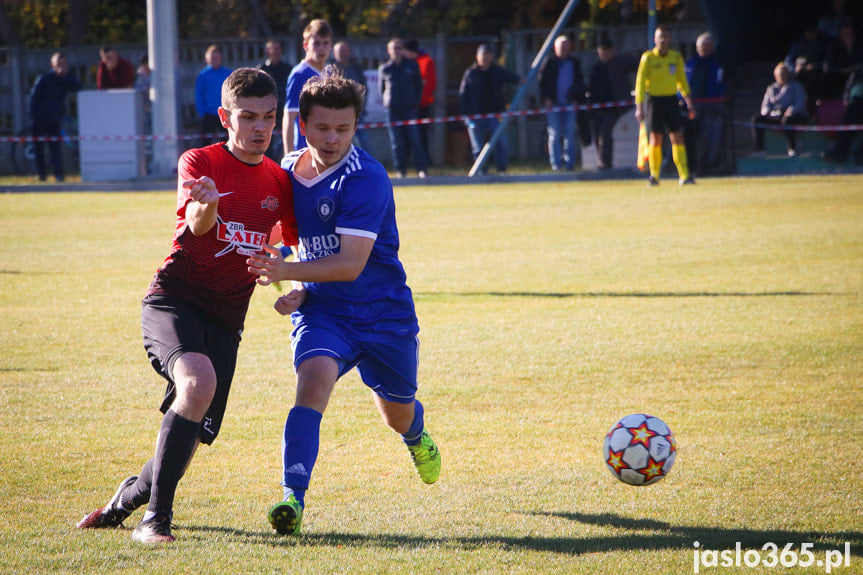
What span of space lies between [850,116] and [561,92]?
17.9 feet

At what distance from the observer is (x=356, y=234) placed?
4.09 meters

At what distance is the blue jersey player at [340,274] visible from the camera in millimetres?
4027

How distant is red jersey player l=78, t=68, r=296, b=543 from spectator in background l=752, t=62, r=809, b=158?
18.0 metres

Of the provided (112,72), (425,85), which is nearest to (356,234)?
(425,85)

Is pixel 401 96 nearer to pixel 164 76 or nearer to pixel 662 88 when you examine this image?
pixel 164 76

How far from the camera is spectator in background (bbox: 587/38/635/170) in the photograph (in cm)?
2045

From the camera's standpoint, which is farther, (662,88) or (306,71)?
(662,88)

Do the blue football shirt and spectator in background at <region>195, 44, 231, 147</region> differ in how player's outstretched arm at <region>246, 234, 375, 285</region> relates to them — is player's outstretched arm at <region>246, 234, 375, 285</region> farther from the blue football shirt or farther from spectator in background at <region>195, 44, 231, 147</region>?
spectator in background at <region>195, 44, 231, 147</region>

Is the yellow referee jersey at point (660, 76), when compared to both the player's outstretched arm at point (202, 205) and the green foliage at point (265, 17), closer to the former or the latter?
the green foliage at point (265, 17)

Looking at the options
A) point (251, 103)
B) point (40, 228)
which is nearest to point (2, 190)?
point (40, 228)

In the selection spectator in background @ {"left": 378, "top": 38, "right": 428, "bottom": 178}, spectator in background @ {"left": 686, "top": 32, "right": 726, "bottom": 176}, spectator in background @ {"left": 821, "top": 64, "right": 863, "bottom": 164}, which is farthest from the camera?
spectator in background @ {"left": 821, "top": 64, "right": 863, "bottom": 164}

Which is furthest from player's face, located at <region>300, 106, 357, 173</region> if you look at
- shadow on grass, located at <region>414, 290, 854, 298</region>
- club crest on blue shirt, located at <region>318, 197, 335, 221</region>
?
shadow on grass, located at <region>414, 290, 854, 298</region>

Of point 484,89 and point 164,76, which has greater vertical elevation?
point 164,76

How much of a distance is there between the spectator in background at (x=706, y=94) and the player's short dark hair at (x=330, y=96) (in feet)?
51.1
